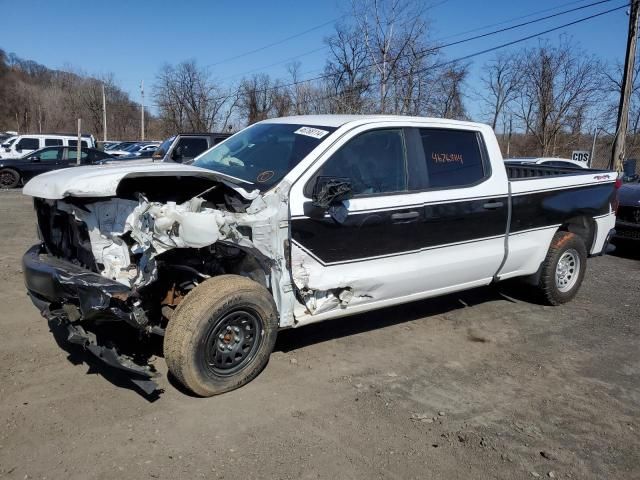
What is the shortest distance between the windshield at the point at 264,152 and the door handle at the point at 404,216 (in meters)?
0.85

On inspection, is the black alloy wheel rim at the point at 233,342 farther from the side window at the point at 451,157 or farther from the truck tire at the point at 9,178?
the truck tire at the point at 9,178

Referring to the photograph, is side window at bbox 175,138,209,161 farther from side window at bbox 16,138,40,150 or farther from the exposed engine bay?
side window at bbox 16,138,40,150

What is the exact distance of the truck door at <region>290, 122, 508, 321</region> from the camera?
4.07 meters

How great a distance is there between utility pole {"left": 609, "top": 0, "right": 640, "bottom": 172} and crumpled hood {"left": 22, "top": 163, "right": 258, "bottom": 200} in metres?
16.2

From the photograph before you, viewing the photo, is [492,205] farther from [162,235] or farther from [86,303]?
[86,303]

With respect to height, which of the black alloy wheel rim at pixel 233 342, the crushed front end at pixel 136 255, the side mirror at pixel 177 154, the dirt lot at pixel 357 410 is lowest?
the dirt lot at pixel 357 410

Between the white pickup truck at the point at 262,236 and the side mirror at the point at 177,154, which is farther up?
the side mirror at the point at 177,154

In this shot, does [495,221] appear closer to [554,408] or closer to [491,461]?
[554,408]

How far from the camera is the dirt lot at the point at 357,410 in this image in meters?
3.07

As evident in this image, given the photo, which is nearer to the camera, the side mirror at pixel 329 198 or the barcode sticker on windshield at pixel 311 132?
the side mirror at pixel 329 198

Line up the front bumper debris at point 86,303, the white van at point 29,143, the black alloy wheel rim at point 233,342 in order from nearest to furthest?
the front bumper debris at point 86,303 → the black alloy wheel rim at point 233,342 → the white van at point 29,143

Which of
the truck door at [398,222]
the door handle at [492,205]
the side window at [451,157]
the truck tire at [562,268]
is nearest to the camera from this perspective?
the truck door at [398,222]

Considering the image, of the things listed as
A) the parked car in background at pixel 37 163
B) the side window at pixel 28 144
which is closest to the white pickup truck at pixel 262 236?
the parked car in background at pixel 37 163

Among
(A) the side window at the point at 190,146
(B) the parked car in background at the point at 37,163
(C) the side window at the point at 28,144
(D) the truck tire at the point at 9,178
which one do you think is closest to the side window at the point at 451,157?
(A) the side window at the point at 190,146
